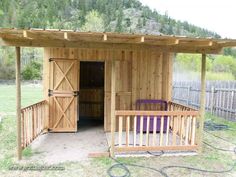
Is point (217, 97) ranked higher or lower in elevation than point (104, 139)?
higher

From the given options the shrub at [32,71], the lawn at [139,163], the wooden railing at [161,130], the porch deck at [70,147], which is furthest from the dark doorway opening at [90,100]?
the shrub at [32,71]

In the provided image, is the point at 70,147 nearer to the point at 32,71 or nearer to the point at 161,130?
the point at 161,130

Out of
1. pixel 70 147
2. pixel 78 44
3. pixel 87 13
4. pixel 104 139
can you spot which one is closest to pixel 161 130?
pixel 104 139

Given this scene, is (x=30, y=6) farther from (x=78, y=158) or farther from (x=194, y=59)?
(x=78, y=158)

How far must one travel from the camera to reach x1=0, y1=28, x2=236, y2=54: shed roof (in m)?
4.26

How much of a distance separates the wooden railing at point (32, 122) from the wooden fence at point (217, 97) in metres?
6.67

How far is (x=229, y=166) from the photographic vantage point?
489cm

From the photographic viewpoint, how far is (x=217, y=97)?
1020cm

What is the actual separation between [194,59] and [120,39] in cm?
3058

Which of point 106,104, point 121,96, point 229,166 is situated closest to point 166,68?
point 121,96

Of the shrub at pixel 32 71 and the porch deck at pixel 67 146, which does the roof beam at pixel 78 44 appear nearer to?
the porch deck at pixel 67 146

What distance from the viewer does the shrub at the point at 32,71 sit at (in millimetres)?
31016

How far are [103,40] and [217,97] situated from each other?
278 inches

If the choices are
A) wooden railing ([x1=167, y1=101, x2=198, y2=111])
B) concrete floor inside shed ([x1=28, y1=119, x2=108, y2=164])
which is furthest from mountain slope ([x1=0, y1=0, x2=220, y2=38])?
wooden railing ([x1=167, y1=101, x2=198, y2=111])
